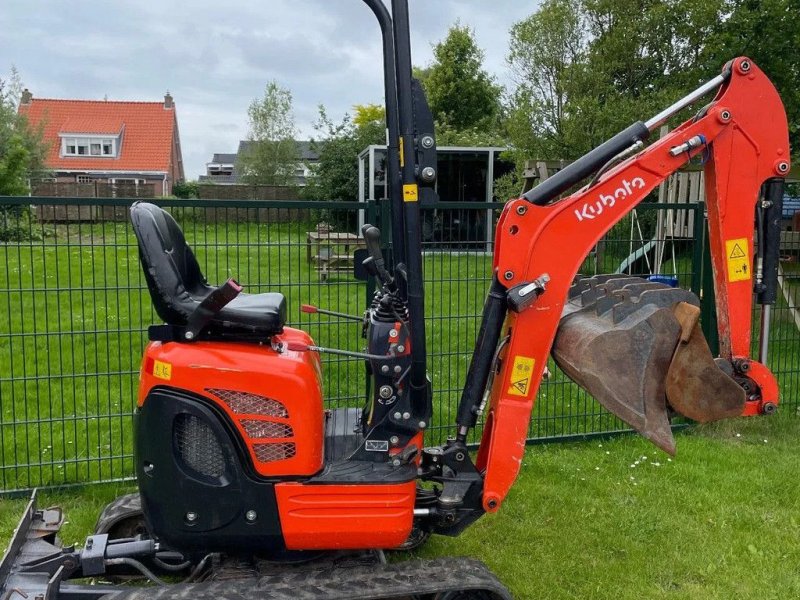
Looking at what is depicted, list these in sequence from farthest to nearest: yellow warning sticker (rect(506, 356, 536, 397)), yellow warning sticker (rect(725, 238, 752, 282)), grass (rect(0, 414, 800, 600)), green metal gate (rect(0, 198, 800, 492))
A: green metal gate (rect(0, 198, 800, 492)), grass (rect(0, 414, 800, 600)), yellow warning sticker (rect(725, 238, 752, 282)), yellow warning sticker (rect(506, 356, 536, 397))

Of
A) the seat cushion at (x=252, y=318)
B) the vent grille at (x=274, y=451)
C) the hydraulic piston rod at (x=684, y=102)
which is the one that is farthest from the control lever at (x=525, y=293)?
the vent grille at (x=274, y=451)

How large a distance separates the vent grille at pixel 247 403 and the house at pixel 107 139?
4905 cm

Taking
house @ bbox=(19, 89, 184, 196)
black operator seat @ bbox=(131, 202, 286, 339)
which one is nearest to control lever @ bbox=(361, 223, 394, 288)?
black operator seat @ bbox=(131, 202, 286, 339)

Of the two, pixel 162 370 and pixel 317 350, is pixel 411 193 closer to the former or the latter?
pixel 317 350

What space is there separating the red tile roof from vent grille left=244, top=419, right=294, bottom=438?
50.9 meters

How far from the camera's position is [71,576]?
3686 mm

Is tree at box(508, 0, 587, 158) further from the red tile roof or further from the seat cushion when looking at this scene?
the red tile roof

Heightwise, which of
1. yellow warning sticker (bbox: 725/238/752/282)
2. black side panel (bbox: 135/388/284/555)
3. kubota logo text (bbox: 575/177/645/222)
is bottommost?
black side panel (bbox: 135/388/284/555)

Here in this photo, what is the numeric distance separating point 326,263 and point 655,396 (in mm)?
2754

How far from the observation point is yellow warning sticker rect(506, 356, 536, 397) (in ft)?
11.7

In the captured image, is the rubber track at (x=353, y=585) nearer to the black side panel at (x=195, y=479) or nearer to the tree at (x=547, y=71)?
the black side panel at (x=195, y=479)

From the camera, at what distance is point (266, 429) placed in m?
3.41

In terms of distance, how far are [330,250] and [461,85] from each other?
2975cm

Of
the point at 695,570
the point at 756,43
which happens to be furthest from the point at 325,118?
the point at 695,570
